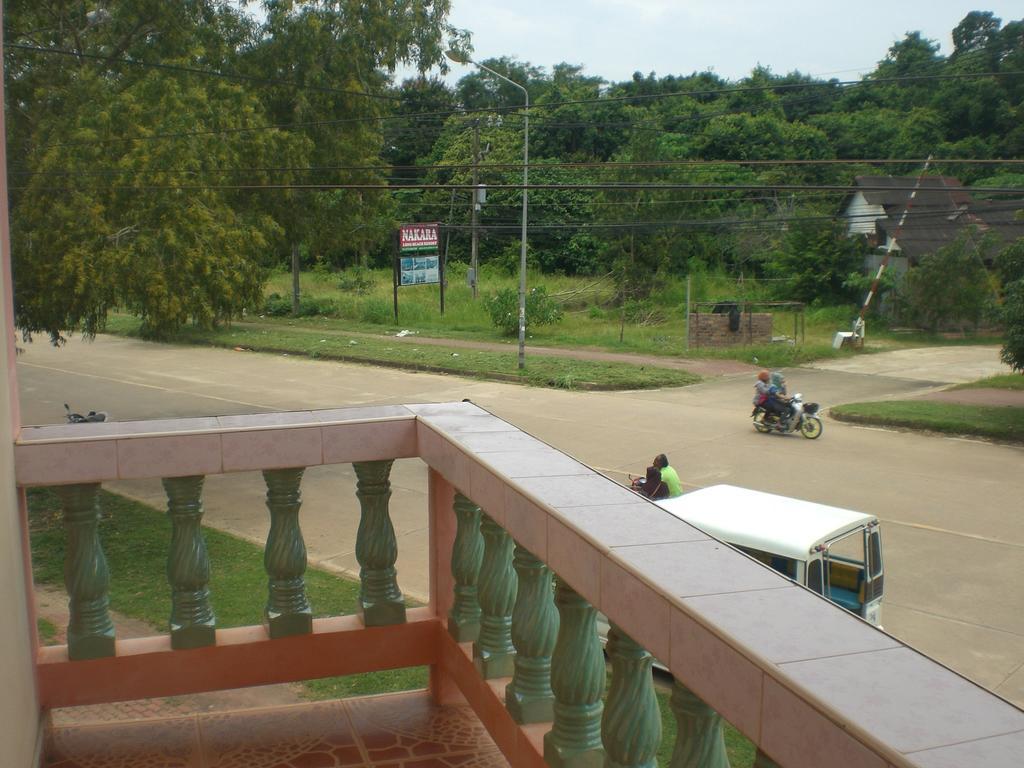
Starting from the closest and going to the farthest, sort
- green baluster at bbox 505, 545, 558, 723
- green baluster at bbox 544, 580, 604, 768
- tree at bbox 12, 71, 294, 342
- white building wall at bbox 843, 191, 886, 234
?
green baluster at bbox 544, 580, 604, 768 → green baluster at bbox 505, 545, 558, 723 → tree at bbox 12, 71, 294, 342 → white building wall at bbox 843, 191, 886, 234

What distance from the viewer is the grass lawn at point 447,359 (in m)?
24.9

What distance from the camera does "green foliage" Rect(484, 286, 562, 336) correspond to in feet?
115

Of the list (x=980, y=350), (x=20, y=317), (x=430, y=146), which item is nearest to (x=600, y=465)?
(x=20, y=317)

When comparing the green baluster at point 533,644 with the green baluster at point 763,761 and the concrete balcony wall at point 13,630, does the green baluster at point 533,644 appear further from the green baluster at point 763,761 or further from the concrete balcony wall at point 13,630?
the concrete balcony wall at point 13,630

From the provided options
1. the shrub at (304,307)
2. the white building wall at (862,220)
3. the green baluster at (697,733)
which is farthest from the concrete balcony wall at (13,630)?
the white building wall at (862,220)

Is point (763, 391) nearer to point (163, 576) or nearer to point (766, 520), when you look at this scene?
point (766, 520)

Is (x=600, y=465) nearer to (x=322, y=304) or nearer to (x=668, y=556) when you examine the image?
(x=668, y=556)

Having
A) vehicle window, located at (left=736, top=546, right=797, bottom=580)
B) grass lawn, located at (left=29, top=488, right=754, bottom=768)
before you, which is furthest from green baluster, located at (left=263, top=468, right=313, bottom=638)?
vehicle window, located at (left=736, top=546, right=797, bottom=580)

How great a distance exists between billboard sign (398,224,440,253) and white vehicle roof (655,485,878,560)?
97.0ft

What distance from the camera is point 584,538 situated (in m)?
2.14

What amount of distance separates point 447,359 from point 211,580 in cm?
1952

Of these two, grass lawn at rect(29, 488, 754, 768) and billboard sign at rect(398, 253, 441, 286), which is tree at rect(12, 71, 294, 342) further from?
billboard sign at rect(398, 253, 441, 286)

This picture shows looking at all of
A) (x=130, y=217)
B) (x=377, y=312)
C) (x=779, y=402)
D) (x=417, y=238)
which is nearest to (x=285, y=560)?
(x=130, y=217)

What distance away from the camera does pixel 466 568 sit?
10.7ft
